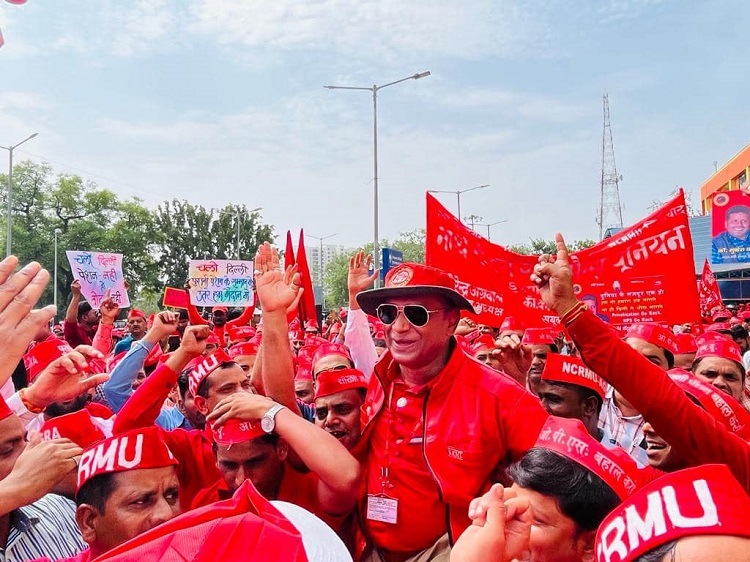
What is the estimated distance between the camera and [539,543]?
1.96 metres

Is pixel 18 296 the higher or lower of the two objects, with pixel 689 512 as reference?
higher

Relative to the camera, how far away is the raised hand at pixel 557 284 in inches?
101

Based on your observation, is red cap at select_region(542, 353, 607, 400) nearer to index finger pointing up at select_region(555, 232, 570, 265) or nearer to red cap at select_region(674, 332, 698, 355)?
index finger pointing up at select_region(555, 232, 570, 265)

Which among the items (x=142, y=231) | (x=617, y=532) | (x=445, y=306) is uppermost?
(x=142, y=231)

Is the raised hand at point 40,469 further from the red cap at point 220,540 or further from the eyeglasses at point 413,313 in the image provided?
the eyeglasses at point 413,313

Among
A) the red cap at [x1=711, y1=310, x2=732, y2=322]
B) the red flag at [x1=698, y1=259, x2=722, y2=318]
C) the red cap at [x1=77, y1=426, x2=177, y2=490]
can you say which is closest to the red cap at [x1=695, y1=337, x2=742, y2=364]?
the red cap at [x1=77, y1=426, x2=177, y2=490]

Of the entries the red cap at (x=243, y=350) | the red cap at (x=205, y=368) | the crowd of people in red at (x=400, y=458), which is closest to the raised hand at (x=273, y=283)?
the crowd of people in red at (x=400, y=458)

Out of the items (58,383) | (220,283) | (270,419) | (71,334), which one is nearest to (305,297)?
(71,334)

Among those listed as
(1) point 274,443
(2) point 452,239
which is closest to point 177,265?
(2) point 452,239

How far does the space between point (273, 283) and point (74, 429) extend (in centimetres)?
123

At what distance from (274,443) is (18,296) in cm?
142

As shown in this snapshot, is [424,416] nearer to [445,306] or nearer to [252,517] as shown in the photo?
[445,306]

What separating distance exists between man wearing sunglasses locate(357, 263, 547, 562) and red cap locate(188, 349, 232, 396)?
4.87 feet

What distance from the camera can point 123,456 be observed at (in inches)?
102
